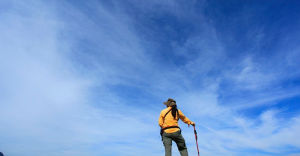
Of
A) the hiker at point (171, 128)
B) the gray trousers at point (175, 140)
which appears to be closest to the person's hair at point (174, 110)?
the hiker at point (171, 128)

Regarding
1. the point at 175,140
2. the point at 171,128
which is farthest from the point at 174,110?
the point at 175,140

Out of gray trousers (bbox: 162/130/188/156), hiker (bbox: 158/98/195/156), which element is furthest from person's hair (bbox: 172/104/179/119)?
gray trousers (bbox: 162/130/188/156)

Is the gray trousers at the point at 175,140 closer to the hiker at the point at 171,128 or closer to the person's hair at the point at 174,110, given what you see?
the hiker at the point at 171,128

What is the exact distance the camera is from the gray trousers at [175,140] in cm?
938

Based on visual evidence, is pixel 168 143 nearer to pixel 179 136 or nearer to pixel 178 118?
pixel 179 136

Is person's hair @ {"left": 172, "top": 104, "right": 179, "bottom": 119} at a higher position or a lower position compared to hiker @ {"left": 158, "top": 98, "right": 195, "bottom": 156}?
higher

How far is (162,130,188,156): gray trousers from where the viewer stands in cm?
938

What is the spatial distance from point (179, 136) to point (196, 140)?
232 cm

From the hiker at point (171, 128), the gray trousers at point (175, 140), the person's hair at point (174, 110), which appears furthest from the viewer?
the person's hair at point (174, 110)

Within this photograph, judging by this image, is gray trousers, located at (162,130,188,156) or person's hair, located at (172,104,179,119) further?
person's hair, located at (172,104,179,119)

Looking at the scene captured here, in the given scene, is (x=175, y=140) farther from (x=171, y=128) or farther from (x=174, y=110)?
(x=174, y=110)

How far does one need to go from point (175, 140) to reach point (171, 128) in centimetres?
71

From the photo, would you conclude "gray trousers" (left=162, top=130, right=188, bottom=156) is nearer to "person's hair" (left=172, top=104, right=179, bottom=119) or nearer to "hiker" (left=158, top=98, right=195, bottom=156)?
"hiker" (left=158, top=98, right=195, bottom=156)

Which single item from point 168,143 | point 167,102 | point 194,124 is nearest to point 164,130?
point 168,143
